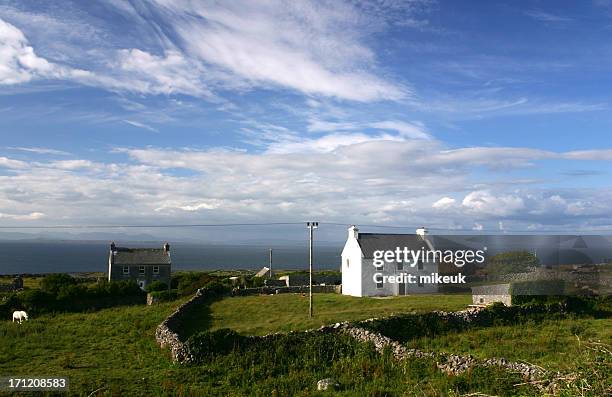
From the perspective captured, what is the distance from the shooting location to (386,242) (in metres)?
50.5

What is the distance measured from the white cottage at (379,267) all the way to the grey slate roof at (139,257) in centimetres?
2916

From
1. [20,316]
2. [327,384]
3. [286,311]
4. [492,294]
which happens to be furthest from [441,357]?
[20,316]

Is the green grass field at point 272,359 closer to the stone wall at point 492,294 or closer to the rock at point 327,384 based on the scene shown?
the rock at point 327,384

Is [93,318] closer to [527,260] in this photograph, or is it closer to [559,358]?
[559,358]

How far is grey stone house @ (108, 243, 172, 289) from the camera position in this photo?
65.5m

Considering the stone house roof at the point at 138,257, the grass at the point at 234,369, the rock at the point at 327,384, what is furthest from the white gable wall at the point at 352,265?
the rock at the point at 327,384

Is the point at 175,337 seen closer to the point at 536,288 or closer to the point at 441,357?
the point at 441,357

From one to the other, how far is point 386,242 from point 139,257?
36263 mm

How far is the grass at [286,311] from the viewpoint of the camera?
29630mm

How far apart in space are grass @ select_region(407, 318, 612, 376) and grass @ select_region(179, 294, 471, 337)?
5028mm

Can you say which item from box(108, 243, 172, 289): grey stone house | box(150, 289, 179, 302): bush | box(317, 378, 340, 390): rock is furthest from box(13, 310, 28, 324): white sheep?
box(317, 378, 340, 390): rock

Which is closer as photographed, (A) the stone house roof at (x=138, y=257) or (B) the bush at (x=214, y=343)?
(B) the bush at (x=214, y=343)

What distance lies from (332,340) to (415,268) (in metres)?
27.3

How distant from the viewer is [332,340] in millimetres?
23859
